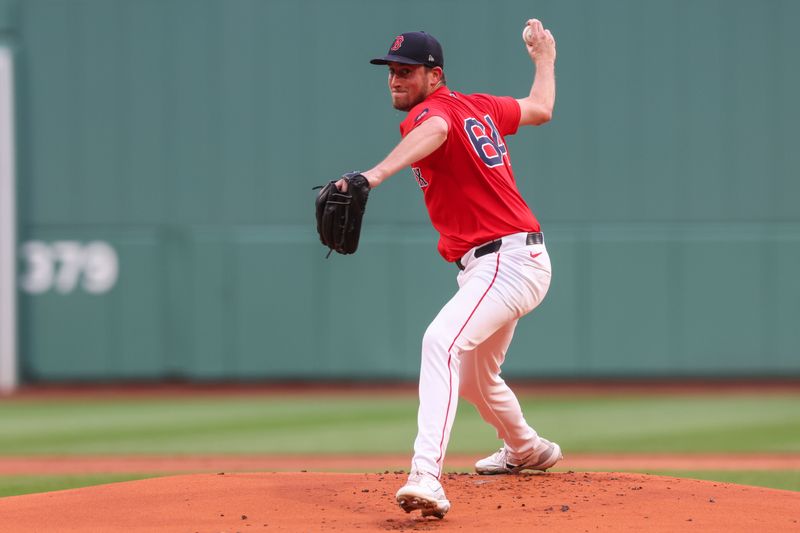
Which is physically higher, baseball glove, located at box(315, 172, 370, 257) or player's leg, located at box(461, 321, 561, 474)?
baseball glove, located at box(315, 172, 370, 257)

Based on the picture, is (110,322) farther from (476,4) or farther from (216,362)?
(476,4)

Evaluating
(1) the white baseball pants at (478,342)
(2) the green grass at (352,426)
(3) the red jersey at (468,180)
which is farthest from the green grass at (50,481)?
(3) the red jersey at (468,180)

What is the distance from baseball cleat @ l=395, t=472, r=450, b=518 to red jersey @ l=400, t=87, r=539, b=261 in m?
0.89

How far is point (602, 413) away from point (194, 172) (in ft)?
13.4

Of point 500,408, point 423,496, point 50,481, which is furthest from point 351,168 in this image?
point 423,496

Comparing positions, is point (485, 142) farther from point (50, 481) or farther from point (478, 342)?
point (50, 481)

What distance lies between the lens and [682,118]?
9594mm

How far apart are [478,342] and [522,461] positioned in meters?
0.82

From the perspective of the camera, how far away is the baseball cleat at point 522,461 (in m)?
4.36

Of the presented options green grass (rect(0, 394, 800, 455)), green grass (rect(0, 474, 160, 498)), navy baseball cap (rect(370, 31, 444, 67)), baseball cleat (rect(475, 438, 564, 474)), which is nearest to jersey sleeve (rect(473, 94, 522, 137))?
navy baseball cap (rect(370, 31, 444, 67))

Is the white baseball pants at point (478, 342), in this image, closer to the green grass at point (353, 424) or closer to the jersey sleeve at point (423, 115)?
the jersey sleeve at point (423, 115)

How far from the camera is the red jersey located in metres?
3.79

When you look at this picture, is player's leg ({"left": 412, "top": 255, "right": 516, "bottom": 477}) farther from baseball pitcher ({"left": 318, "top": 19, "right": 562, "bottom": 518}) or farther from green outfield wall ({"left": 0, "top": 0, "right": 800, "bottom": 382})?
green outfield wall ({"left": 0, "top": 0, "right": 800, "bottom": 382})

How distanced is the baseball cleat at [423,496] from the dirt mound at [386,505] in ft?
0.17
